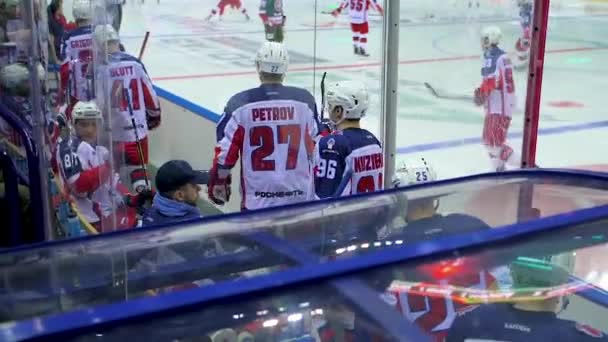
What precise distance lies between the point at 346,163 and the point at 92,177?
934mm

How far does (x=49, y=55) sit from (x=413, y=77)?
5.32m

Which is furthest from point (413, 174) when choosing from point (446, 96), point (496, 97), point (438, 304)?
point (446, 96)

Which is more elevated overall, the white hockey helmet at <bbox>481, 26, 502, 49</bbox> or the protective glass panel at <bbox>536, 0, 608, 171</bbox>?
the white hockey helmet at <bbox>481, 26, 502, 49</bbox>

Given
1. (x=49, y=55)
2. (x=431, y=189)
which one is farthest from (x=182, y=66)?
(x=431, y=189)

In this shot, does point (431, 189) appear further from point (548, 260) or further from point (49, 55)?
point (49, 55)

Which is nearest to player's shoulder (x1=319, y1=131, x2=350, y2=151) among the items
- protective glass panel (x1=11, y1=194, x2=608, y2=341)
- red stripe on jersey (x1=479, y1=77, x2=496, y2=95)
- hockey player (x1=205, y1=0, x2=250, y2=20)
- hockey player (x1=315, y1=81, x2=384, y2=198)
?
hockey player (x1=315, y1=81, x2=384, y2=198)

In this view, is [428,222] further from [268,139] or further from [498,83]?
[498,83]

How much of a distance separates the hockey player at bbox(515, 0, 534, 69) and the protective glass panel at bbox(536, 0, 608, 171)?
1445 mm

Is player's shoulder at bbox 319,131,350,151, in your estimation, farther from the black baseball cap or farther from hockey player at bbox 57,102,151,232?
hockey player at bbox 57,102,151,232

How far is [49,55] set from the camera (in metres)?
3.33

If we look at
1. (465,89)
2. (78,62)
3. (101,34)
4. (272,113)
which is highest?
(101,34)

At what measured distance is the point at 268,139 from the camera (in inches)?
131

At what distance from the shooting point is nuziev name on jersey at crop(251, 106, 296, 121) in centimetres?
326

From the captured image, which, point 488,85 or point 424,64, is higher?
point 488,85
